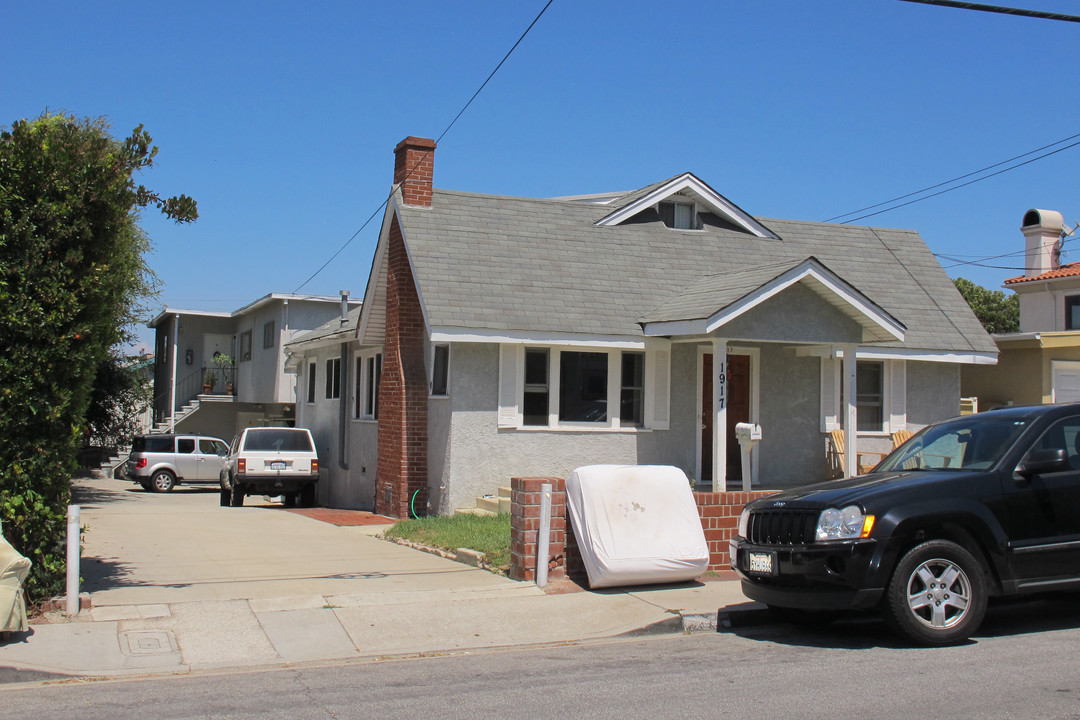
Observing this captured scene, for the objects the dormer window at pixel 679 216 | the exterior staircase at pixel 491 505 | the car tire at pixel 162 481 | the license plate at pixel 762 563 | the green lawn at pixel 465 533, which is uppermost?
the dormer window at pixel 679 216

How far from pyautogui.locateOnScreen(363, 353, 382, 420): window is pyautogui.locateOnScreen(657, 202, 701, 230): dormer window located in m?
6.28

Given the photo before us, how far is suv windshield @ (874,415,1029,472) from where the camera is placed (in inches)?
312

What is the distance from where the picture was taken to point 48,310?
786 centimetres

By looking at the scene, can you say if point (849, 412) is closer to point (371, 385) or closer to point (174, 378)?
point (371, 385)

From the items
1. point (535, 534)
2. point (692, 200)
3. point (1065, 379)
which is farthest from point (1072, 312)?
point (535, 534)

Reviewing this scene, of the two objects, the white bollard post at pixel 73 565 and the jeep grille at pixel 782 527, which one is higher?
the jeep grille at pixel 782 527

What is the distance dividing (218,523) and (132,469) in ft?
52.0

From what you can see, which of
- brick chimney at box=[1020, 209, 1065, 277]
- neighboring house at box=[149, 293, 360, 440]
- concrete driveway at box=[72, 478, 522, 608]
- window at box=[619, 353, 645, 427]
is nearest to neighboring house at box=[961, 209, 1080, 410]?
window at box=[619, 353, 645, 427]

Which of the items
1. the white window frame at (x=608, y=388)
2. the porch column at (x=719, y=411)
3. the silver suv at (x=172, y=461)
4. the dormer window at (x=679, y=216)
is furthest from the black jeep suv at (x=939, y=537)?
the silver suv at (x=172, y=461)

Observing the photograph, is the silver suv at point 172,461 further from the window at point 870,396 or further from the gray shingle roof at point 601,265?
the window at point 870,396

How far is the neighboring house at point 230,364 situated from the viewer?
34.1m

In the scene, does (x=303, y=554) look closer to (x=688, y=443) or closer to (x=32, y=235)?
(x=32, y=235)

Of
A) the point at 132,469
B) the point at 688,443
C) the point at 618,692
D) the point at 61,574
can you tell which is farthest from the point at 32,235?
the point at 132,469

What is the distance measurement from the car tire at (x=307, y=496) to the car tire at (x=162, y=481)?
10.2 m
